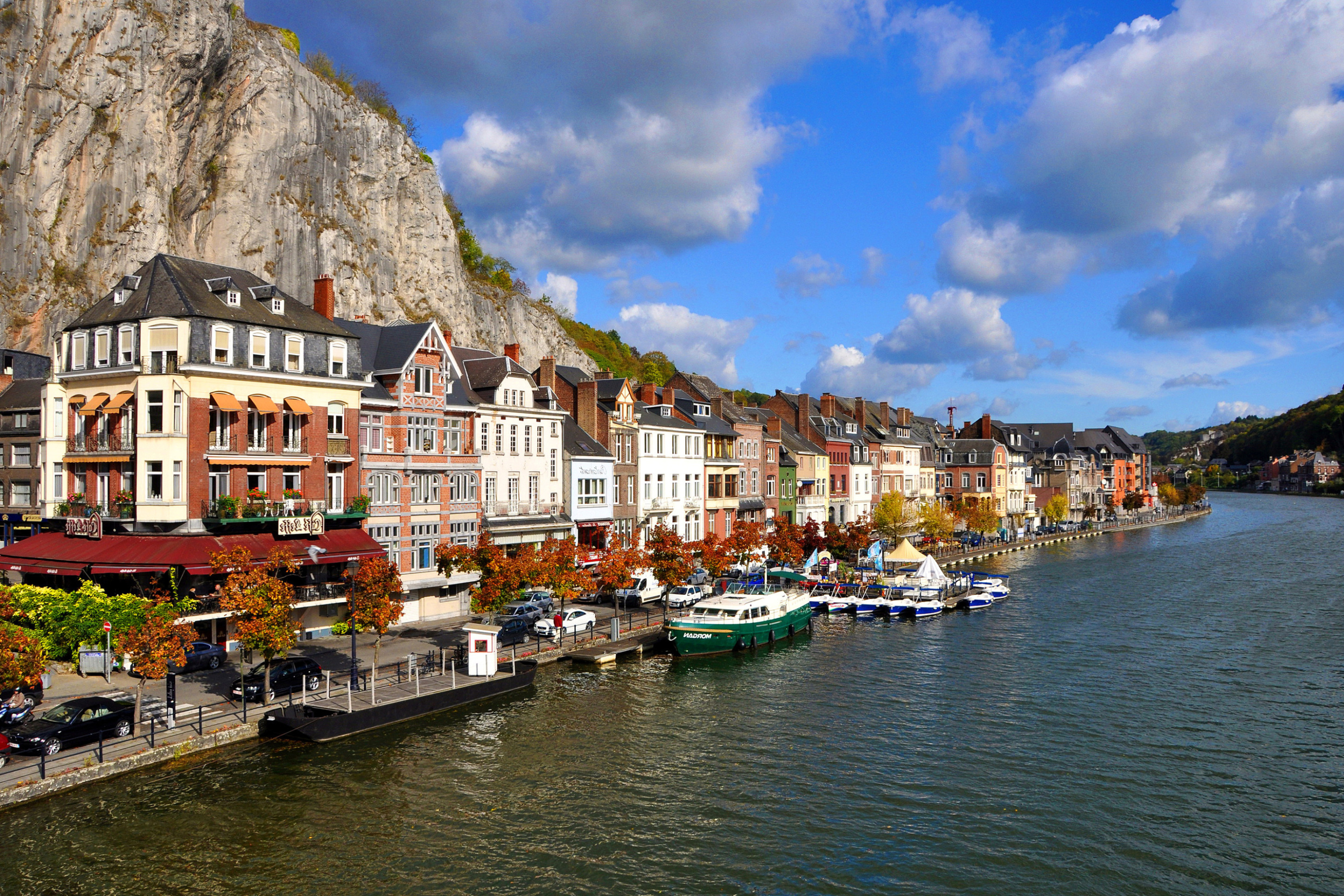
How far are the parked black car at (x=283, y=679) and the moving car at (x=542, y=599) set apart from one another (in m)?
16.1

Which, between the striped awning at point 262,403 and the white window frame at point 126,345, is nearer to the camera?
the white window frame at point 126,345

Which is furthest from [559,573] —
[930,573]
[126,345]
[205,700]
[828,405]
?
[828,405]

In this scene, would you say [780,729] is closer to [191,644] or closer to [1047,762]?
[1047,762]

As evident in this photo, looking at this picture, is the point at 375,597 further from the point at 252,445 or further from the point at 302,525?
the point at 252,445

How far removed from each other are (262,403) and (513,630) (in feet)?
53.2

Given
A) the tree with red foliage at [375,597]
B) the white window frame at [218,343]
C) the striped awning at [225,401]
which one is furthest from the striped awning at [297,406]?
the tree with red foliage at [375,597]

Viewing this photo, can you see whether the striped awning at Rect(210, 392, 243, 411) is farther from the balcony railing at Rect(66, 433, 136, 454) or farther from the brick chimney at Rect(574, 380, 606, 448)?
the brick chimney at Rect(574, 380, 606, 448)

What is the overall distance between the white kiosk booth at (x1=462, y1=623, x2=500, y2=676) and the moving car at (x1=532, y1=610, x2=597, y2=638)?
7.91 metres

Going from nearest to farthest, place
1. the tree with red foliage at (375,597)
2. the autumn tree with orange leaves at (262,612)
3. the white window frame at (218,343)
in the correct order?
the autumn tree with orange leaves at (262,612) → the tree with red foliage at (375,597) → the white window frame at (218,343)

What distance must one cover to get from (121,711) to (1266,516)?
183001mm

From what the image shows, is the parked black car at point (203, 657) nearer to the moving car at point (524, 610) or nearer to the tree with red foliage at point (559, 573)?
the tree with red foliage at point (559, 573)

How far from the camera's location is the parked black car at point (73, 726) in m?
27.1

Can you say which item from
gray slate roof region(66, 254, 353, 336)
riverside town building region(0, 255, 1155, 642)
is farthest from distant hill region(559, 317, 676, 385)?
gray slate roof region(66, 254, 353, 336)

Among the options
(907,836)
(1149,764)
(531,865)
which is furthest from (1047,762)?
(531,865)
